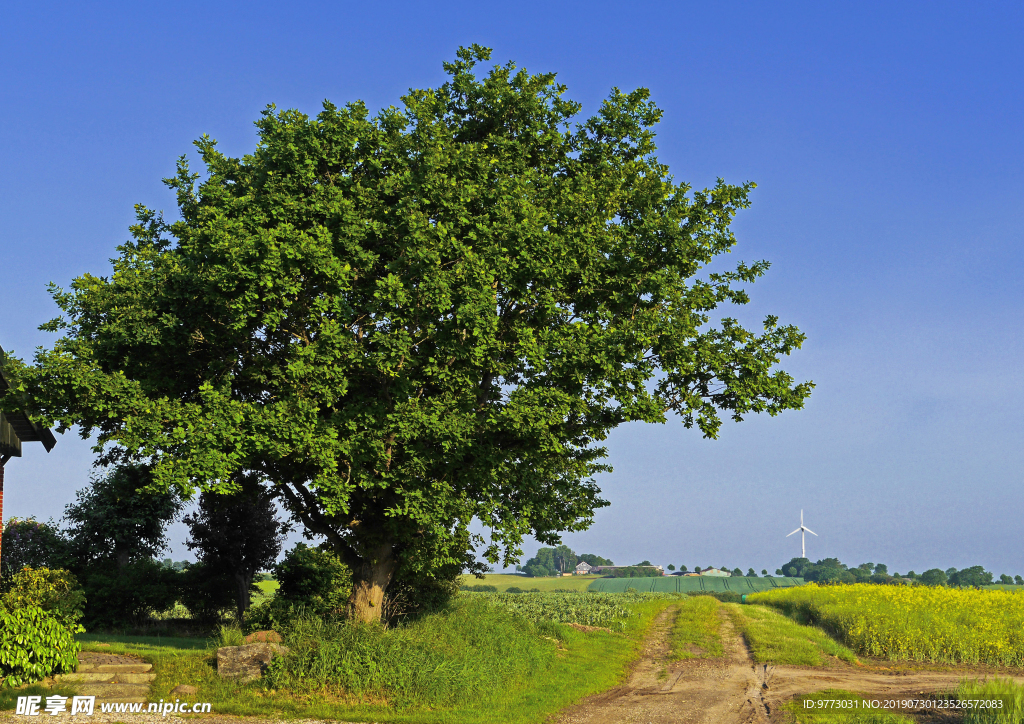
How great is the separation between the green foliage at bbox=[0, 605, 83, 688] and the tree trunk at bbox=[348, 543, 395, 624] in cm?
749

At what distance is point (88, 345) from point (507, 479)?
1232 cm

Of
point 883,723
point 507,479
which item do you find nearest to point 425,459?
point 507,479

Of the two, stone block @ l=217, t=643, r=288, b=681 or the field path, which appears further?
stone block @ l=217, t=643, r=288, b=681

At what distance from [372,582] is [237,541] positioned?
14.0 metres

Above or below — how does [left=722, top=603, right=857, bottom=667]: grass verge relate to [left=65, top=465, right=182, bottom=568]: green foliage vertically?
below

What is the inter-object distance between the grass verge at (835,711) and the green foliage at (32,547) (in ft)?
94.2

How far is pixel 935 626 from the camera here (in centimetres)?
2761

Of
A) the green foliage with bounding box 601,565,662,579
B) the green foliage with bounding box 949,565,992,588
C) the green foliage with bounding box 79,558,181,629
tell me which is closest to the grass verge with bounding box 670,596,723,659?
the green foliage with bounding box 79,558,181,629

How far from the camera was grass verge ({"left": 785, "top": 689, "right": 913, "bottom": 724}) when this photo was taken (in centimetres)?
1570

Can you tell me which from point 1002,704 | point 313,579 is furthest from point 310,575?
point 1002,704

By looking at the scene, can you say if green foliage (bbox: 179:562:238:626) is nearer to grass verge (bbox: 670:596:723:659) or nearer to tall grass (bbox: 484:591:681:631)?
tall grass (bbox: 484:591:681:631)

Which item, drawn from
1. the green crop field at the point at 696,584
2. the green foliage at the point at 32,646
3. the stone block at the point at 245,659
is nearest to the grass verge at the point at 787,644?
the stone block at the point at 245,659

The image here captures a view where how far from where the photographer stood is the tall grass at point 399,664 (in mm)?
17750

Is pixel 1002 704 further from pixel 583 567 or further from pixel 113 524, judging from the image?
pixel 583 567
